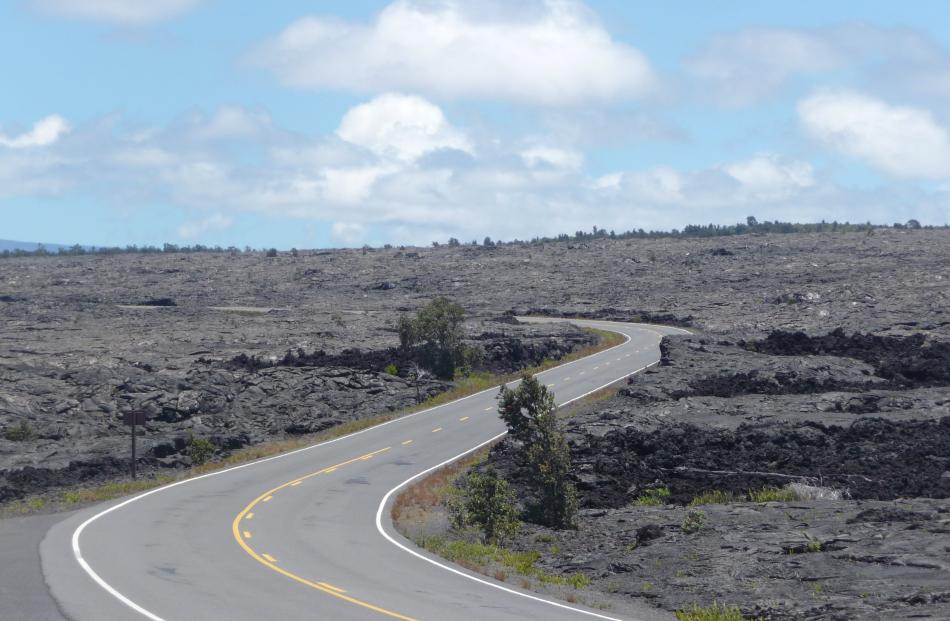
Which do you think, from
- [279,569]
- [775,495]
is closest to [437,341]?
[775,495]

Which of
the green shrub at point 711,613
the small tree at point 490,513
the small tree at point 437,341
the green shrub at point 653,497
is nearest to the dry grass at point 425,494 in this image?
the small tree at point 490,513

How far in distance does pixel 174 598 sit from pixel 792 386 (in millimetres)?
29859

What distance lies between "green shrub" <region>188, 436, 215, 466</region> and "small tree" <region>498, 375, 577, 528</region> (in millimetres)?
12103

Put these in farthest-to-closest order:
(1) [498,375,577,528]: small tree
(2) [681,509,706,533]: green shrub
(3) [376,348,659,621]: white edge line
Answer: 1. (1) [498,375,577,528]: small tree
2. (2) [681,509,706,533]: green shrub
3. (3) [376,348,659,621]: white edge line

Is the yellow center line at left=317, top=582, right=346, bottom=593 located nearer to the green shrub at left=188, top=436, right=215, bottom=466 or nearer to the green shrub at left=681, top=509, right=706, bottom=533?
the green shrub at left=681, top=509, right=706, bottom=533

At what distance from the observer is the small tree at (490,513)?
2233 cm

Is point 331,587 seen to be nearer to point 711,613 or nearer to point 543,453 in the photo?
point 711,613

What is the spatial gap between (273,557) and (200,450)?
15.9m

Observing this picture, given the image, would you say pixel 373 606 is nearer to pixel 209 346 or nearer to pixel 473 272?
pixel 209 346

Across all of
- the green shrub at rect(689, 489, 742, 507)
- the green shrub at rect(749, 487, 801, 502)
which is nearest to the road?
the green shrub at rect(689, 489, 742, 507)

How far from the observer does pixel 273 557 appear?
18.4 m

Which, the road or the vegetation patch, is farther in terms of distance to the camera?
the vegetation patch

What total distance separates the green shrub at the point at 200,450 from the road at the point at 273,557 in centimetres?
194

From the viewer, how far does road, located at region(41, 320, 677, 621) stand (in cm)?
1434
